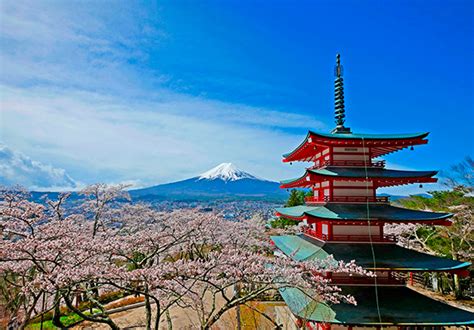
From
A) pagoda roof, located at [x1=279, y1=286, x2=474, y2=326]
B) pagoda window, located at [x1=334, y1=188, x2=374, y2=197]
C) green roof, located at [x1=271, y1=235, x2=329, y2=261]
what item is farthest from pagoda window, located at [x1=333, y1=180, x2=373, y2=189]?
pagoda roof, located at [x1=279, y1=286, x2=474, y2=326]

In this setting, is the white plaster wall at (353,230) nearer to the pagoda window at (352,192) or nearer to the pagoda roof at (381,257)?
the pagoda roof at (381,257)

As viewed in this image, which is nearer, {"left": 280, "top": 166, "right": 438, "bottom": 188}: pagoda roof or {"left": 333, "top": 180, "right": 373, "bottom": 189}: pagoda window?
{"left": 280, "top": 166, "right": 438, "bottom": 188}: pagoda roof

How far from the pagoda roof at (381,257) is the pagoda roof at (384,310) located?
33.2 inches

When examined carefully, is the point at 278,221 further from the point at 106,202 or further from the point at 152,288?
the point at 152,288

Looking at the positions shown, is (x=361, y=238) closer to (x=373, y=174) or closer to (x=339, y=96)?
(x=373, y=174)

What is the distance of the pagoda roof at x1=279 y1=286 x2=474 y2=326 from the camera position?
7.06m

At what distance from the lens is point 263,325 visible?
1178 centimetres

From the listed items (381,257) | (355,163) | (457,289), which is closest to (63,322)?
(381,257)

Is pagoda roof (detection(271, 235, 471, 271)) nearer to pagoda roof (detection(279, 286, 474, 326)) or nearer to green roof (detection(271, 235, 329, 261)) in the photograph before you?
green roof (detection(271, 235, 329, 261))

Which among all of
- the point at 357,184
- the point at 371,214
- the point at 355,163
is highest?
the point at 355,163

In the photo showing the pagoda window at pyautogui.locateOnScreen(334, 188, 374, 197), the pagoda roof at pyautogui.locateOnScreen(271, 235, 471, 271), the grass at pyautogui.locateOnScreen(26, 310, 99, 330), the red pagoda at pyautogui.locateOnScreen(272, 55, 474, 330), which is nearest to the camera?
the red pagoda at pyautogui.locateOnScreen(272, 55, 474, 330)

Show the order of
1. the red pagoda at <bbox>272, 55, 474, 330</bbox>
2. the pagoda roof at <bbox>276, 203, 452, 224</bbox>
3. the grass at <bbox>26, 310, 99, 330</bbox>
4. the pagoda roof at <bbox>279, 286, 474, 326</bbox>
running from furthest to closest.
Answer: the grass at <bbox>26, 310, 99, 330</bbox> < the pagoda roof at <bbox>276, 203, 452, 224</bbox> < the red pagoda at <bbox>272, 55, 474, 330</bbox> < the pagoda roof at <bbox>279, 286, 474, 326</bbox>

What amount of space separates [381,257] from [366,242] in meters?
0.66

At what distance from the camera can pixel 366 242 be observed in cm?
877
